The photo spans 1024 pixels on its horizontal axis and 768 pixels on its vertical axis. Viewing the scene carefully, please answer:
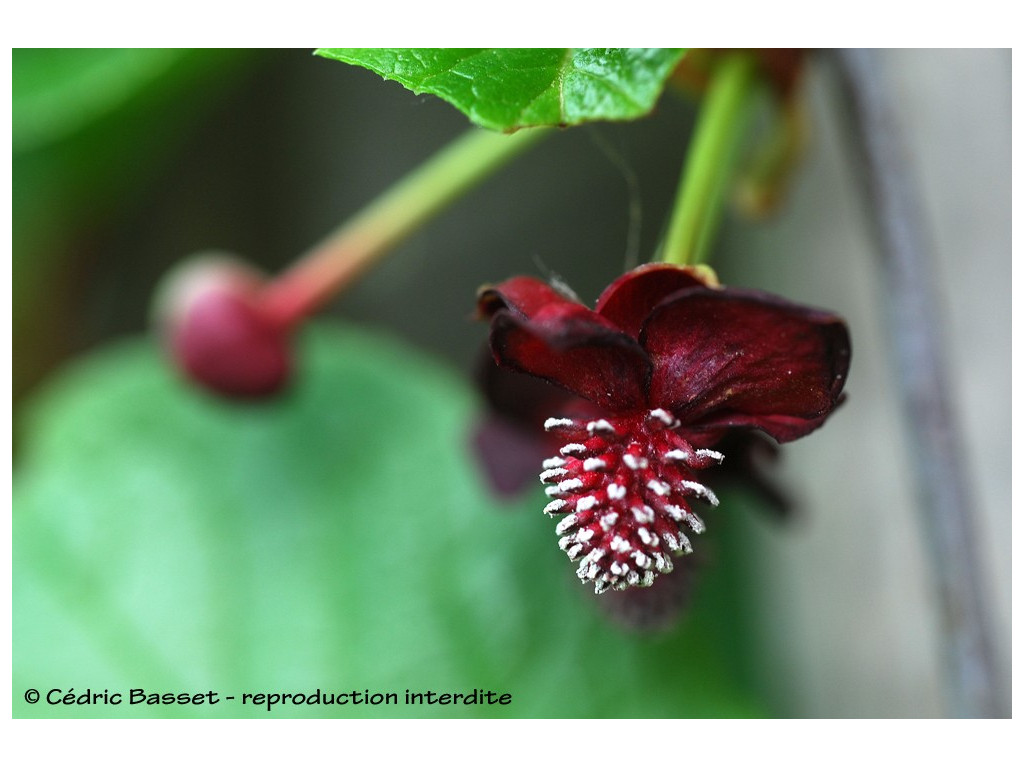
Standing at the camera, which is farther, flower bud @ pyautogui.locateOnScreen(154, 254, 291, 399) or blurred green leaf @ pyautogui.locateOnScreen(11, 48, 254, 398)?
blurred green leaf @ pyautogui.locateOnScreen(11, 48, 254, 398)

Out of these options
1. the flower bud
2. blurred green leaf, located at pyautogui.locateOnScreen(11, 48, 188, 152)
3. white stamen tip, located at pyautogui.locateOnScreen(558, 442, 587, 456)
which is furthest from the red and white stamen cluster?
blurred green leaf, located at pyautogui.locateOnScreen(11, 48, 188, 152)

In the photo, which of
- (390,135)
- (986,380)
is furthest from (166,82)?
(986,380)

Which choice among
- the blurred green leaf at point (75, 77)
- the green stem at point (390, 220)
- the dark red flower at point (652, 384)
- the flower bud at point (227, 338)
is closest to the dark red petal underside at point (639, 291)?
the dark red flower at point (652, 384)

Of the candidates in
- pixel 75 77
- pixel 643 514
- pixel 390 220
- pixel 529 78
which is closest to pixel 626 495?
pixel 643 514

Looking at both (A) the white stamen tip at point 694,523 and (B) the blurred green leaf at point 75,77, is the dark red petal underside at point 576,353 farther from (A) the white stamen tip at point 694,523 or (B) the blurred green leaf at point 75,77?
(B) the blurred green leaf at point 75,77

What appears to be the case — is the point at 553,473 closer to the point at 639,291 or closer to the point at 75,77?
the point at 639,291

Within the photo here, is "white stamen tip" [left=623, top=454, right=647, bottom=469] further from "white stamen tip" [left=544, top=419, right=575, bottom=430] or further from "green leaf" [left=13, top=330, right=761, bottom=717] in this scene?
"green leaf" [left=13, top=330, right=761, bottom=717]

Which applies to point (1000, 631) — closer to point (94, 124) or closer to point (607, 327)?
point (607, 327)
